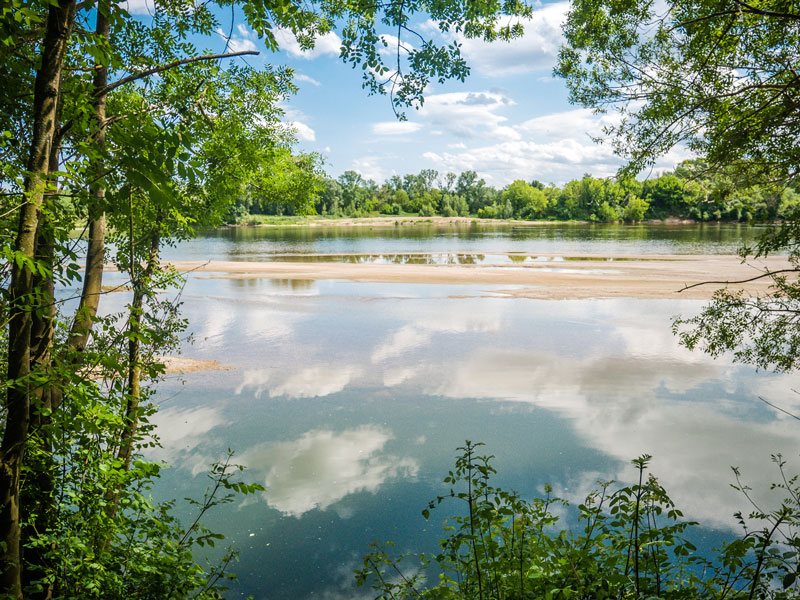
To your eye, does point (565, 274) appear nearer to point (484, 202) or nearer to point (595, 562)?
point (595, 562)

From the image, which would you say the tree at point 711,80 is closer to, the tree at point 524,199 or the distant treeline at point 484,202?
the distant treeline at point 484,202

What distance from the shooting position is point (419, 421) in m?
11.3

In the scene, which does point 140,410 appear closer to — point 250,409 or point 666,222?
point 250,409

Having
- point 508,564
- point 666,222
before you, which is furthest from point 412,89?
point 666,222

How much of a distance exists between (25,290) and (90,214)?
711 mm

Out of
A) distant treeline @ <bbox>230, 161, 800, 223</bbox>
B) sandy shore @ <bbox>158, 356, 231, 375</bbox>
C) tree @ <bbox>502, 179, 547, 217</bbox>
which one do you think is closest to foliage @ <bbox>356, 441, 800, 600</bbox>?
sandy shore @ <bbox>158, 356, 231, 375</bbox>

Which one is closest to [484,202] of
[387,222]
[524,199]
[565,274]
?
[524,199]

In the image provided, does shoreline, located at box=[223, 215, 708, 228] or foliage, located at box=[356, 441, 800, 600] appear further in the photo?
shoreline, located at box=[223, 215, 708, 228]

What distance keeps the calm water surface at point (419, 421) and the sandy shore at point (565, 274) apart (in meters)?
7.30

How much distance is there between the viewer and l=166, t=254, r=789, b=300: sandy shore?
92.7 ft

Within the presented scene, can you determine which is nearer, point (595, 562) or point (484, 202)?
point (595, 562)

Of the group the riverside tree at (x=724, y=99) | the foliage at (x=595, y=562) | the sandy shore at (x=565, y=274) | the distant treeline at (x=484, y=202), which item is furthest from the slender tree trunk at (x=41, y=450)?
the distant treeline at (x=484, y=202)

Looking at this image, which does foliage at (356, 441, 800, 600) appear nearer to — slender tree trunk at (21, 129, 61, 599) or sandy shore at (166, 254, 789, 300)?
slender tree trunk at (21, 129, 61, 599)

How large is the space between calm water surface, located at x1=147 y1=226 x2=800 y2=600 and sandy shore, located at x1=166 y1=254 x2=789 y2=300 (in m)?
7.30
